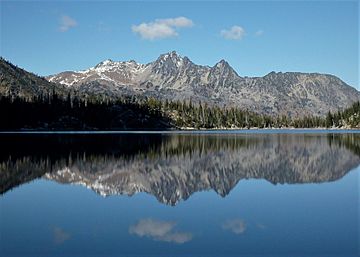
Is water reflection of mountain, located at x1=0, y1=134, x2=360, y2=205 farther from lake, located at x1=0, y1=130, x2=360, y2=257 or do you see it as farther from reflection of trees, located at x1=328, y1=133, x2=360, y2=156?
reflection of trees, located at x1=328, y1=133, x2=360, y2=156

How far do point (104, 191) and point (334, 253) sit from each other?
22.8m

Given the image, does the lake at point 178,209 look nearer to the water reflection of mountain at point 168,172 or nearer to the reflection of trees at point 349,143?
the water reflection of mountain at point 168,172

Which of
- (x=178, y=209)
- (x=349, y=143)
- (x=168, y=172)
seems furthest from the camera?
(x=349, y=143)

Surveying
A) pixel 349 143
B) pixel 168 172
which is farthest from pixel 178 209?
pixel 349 143

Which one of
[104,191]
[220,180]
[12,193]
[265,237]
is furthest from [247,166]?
[265,237]

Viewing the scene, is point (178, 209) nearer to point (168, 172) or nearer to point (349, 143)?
point (168, 172)

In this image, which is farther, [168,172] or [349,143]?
[349,143]

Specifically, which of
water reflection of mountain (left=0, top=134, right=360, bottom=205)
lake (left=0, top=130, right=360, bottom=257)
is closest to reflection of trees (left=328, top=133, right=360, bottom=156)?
water reflection of mountain (left=0, top=134, right=360, bottom=205)

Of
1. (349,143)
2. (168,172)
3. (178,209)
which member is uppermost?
(349,143)

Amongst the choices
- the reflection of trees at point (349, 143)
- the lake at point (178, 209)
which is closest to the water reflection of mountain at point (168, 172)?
the lake at point (178, 209)

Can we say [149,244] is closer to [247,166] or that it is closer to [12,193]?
[12,193]

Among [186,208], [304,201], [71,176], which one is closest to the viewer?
[186,208]

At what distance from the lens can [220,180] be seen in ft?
140

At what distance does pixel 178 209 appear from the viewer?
28781mm
